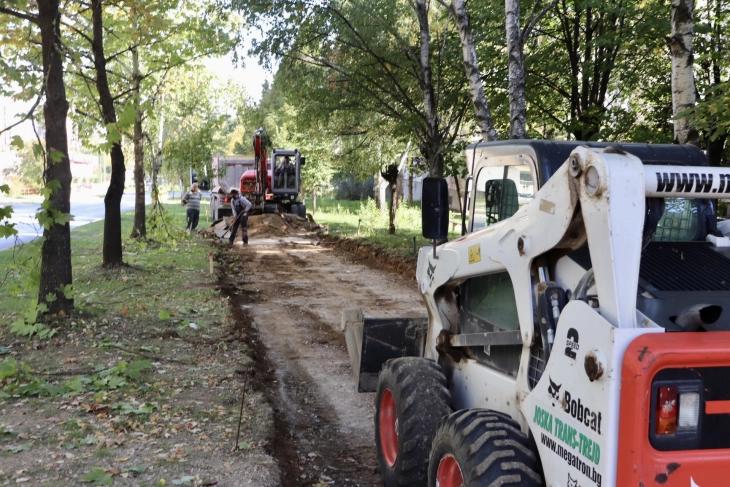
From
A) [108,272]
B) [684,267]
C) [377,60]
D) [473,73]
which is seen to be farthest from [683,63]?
[108,272]

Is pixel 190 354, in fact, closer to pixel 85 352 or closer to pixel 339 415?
pixel 85 352

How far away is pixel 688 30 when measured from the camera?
32.9 feet

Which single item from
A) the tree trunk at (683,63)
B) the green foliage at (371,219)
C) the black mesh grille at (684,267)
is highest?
the tree trunk at (683,63)

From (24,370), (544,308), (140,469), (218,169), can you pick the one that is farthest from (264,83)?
(544,308)

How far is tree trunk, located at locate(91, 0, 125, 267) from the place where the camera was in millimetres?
13336

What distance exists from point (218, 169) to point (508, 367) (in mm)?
25114

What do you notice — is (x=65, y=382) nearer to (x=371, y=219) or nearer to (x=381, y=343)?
(x=381, y=343)

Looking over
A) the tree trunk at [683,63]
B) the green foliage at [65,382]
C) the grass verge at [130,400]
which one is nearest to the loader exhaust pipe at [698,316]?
the grass verge at [130,400]

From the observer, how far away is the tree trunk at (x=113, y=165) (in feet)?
43.8

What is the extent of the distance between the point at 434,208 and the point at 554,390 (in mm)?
1816

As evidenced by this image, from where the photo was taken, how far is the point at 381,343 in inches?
243

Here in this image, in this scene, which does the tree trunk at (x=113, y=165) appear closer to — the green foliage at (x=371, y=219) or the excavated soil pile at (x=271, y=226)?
the excavated soil pile at (x=271, y=226)

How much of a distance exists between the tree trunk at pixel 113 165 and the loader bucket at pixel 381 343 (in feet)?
24.9

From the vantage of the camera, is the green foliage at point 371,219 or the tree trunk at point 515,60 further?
the green foliage at point 371,219
